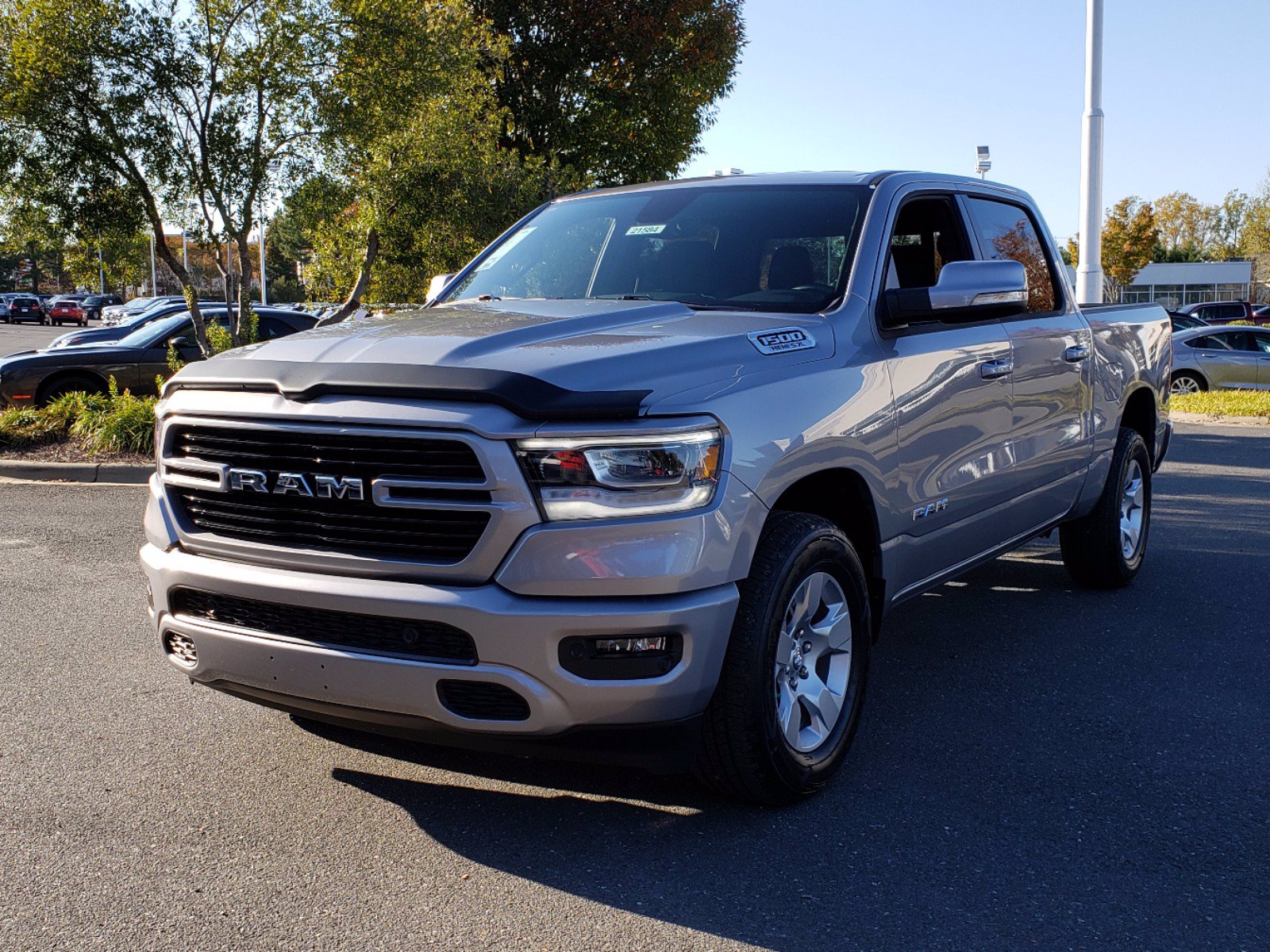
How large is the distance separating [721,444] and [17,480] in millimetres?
9462

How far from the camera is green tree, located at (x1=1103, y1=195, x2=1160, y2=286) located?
202 feet

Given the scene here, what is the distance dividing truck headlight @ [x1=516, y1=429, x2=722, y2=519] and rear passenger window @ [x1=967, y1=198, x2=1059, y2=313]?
9.07 feet

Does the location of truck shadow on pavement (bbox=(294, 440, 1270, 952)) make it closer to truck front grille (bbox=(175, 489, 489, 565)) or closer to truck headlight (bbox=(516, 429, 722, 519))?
truck front grille (bbox=(175, 489, 489, 565))

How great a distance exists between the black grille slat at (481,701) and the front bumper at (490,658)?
0.02 meters

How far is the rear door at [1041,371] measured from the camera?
521cm

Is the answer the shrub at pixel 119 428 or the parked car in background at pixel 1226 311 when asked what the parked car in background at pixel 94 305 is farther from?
the shrub at pixel 119 428

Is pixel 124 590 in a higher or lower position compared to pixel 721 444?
lower

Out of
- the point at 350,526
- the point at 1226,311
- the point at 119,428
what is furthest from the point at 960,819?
the point at 1226,311

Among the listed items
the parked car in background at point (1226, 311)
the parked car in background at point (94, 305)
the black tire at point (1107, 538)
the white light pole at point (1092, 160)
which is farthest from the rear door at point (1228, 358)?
the parked car in background at point (94, 305)

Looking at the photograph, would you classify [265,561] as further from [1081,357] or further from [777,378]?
[1081,357]

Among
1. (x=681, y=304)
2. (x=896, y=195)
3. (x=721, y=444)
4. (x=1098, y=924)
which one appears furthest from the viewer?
(x=896, y=195)

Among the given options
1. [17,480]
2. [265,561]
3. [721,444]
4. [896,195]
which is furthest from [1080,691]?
[17,480]

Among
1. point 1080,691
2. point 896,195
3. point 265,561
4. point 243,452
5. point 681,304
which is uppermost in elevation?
point 896,195

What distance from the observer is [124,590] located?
661 cm
